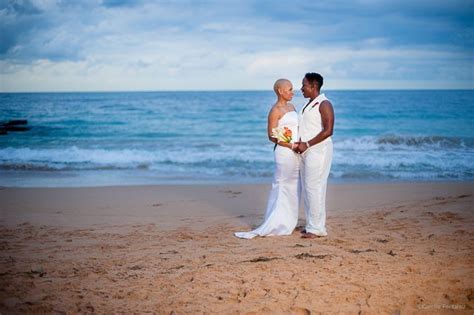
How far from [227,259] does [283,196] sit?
1.46 meters

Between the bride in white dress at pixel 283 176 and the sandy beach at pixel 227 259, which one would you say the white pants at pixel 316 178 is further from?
the sandy beach at pixel 227 259

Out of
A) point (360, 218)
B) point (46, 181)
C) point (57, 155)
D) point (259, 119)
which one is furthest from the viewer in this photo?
Result: point (259, 119)

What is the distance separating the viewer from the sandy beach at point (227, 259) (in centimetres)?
376

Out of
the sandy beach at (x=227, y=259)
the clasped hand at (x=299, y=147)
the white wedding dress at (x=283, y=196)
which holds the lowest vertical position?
the sandy beach at (x=227, y=259)

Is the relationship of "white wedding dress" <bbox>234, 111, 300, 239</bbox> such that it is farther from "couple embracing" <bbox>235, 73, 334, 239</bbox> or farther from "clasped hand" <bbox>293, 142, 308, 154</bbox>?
"clasped hand" <bbox>293, 142, 308, 154</bbox>

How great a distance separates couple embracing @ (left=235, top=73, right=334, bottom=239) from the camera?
5.70 metres

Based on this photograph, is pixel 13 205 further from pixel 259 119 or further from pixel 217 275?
pixel 259 119

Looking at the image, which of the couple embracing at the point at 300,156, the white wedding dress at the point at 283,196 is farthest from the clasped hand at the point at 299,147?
the white wedding dress at the point at 283,196

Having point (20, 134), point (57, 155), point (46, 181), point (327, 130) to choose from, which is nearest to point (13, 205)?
point (46, 181)

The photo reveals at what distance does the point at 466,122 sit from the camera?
98.7ft

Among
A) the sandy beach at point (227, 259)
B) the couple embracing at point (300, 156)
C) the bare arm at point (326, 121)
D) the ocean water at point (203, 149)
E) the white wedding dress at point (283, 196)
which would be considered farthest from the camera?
the ocean water at point (203, 149)

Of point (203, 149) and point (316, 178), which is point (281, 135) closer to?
point (316, 178)

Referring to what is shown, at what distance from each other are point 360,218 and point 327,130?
84.4 inches

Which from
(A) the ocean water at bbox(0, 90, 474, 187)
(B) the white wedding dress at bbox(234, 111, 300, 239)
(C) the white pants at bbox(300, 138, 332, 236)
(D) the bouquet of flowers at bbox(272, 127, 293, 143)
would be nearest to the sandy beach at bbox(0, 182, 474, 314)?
(B) the white wedding dress at bbox(234, 111, 300, 239)
